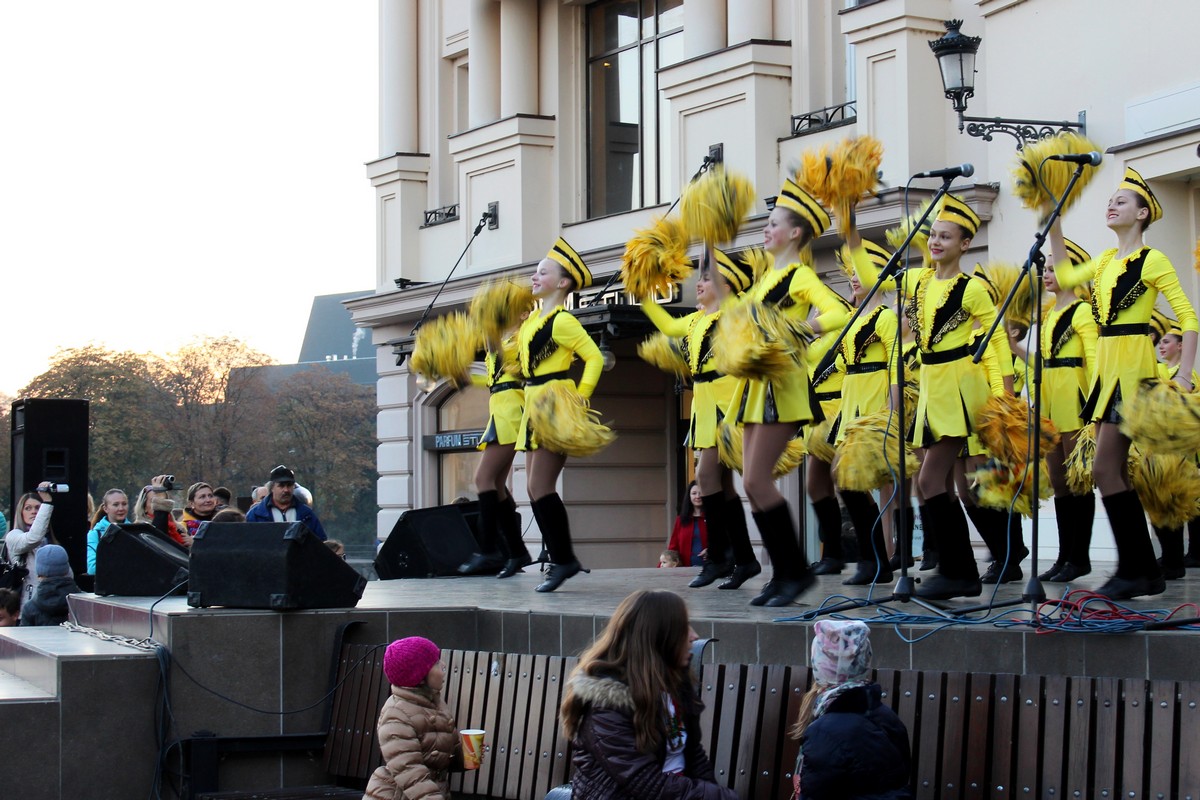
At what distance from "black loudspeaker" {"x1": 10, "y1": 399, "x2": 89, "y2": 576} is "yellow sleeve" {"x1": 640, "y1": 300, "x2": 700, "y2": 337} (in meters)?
8.74

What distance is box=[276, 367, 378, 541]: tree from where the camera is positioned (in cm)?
4300

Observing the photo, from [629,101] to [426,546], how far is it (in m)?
10.5

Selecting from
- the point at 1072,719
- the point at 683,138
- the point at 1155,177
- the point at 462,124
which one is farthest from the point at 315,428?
the point at 1072,719

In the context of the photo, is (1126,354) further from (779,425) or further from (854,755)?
(854,755)

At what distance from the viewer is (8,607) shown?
1218 centimetres

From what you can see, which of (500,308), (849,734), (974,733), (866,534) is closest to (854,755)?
(849,734)

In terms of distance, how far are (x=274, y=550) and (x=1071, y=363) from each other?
466 cm

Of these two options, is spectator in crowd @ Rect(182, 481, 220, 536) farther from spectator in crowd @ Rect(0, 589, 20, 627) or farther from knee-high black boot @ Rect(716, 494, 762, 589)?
knee-high black boot @ Rect(716, 494, 762, 589)

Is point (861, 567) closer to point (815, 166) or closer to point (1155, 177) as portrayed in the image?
point (815, 166)

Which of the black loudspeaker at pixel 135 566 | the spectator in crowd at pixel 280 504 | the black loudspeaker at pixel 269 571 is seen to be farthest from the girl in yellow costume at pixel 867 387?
the spectator in crowd at pixel 280 504

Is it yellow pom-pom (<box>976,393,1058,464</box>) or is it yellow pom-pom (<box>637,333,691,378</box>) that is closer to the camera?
yellow pom-pom (<box>976,393,1058,464</box>)

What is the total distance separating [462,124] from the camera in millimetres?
24578

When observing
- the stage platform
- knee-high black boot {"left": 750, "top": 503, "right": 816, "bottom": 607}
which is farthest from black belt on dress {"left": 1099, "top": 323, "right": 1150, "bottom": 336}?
knee-high black boot {"left": 750, "top": 503, "right": 816, "bottom": 607}

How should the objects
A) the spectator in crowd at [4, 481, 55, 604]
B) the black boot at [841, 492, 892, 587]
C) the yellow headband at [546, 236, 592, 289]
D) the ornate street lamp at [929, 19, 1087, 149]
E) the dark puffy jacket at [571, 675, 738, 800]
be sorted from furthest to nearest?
the ornate street lamp at [929, 19, 1087, 149] → the spectator in crowd at [4, 481, 55, 604] → the yellow headband at [546, 236, 592, 289] → the black boot at [841, 492, 892, 587] → the dark puffy jacket at [571, 675, 738, 800]
